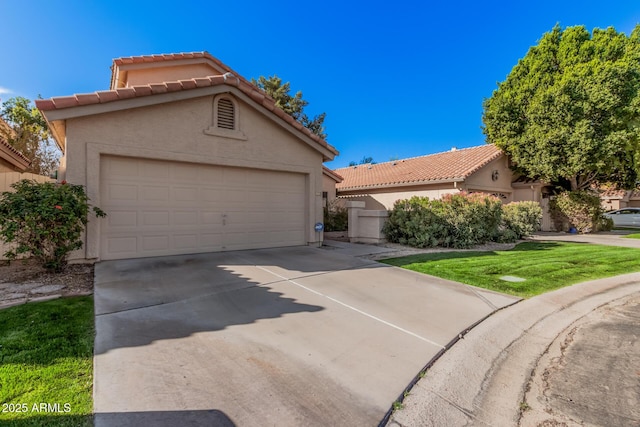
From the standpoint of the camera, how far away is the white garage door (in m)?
7.70

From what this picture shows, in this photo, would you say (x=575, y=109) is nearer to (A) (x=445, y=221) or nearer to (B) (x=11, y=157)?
(A) (x=445, y=221)

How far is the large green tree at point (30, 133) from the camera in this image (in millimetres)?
18734

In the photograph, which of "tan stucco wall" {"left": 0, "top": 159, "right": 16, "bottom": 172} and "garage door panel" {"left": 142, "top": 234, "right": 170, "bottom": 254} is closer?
"garage door panel" {"left": 142, "top": 234, "right": 170, "bottom": 254}

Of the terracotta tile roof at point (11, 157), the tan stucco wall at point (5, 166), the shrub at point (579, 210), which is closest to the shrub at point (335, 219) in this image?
the terracotta tile roof at point (11, 157)

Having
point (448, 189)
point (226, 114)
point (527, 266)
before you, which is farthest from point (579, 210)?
point (226, 114)

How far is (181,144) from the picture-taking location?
842 centimetres

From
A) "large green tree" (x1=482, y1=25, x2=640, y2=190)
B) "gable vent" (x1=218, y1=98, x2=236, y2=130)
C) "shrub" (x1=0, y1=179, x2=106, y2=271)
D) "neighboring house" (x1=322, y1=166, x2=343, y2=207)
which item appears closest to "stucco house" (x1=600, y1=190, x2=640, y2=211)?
"large green tree" (x1=482, y1=25, x2=640, y2=190)

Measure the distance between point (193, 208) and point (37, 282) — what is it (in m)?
3.70

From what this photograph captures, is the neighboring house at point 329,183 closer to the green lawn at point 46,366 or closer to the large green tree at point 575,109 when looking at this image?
the large green tree at point 575,109

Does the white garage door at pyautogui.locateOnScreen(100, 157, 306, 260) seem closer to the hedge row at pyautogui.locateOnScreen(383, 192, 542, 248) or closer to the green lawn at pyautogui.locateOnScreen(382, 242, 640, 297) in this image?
the hedge row at pyautogui.locateOnScreen(383, 192, 542, 248)

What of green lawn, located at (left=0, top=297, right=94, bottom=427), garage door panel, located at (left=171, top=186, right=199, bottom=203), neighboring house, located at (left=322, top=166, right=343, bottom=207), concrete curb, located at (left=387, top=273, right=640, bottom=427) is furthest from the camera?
neighboring house, located at (left=322, top=166, right=343, bottom=207)

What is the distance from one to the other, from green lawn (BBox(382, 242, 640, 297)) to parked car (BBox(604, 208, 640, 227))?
57.0 feet

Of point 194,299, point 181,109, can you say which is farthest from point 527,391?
point 181,109

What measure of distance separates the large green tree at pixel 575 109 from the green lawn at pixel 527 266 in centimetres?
787
